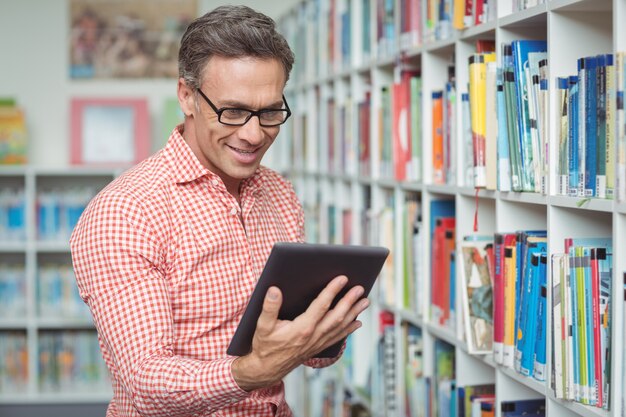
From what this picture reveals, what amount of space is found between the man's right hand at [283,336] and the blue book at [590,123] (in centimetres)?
49

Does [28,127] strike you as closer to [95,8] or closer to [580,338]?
[95,8]

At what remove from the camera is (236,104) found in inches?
63.4

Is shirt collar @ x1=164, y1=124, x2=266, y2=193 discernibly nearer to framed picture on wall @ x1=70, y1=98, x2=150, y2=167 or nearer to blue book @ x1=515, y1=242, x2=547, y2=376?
blue book @ x1=515, y1=242, x2=547, y2=376

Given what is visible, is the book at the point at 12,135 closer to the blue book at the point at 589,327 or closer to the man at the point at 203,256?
the man at the point at 203,256

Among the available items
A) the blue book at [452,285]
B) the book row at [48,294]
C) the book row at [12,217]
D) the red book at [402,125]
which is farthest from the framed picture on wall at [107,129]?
A: the blue book at [452,285]

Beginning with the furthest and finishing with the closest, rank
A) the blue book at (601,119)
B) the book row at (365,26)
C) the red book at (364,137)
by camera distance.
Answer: the red book at (364,137) < the book row at (365,26) < the blue book at (601,119)

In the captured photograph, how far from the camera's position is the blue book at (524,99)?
1.85 meters

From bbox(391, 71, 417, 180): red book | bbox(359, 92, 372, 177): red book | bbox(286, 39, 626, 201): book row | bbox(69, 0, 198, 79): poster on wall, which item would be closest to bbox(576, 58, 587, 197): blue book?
bbox(286, 39, 626, 201): book row

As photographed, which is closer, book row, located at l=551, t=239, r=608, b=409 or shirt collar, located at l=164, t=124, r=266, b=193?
book row, located at l=551, t=239, r=608, b=409

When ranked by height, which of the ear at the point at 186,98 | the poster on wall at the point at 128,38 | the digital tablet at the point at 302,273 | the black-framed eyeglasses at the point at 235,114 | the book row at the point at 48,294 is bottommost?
the book row at the point at 48,294

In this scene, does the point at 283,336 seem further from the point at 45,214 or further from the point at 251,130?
the point at 45,214

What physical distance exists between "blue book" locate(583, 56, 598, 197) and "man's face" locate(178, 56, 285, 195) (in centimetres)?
56

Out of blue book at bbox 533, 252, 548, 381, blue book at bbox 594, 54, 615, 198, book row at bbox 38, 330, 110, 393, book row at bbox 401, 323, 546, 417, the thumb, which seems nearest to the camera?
the thumb

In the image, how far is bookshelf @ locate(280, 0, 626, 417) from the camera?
173cm
